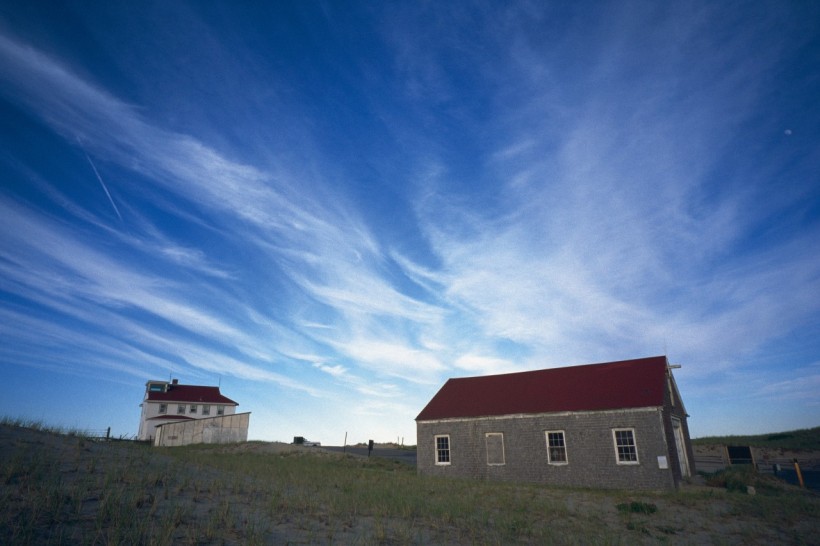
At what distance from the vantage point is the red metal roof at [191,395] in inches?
2340

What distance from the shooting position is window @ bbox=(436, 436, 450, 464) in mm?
28920

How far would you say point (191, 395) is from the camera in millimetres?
61625

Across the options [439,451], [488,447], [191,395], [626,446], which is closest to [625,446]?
[626,446]

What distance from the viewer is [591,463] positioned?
23719 millimetres

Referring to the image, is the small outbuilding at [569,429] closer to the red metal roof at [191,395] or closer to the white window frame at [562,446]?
the white window frame at [562,446]

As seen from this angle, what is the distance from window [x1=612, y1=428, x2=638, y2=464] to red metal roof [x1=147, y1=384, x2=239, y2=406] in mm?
54319

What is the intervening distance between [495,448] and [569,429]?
4636 mm

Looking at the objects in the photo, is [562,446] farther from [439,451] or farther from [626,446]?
[439,451]

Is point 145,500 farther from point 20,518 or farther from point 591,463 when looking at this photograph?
point 591,463

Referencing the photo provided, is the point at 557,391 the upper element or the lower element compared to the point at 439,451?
upper

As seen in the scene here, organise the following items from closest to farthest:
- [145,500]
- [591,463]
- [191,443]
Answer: [145,500]
[591,463]
[191,443]

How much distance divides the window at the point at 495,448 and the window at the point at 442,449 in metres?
2.91

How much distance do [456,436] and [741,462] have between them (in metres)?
19.8

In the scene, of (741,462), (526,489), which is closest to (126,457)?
(526,489)
